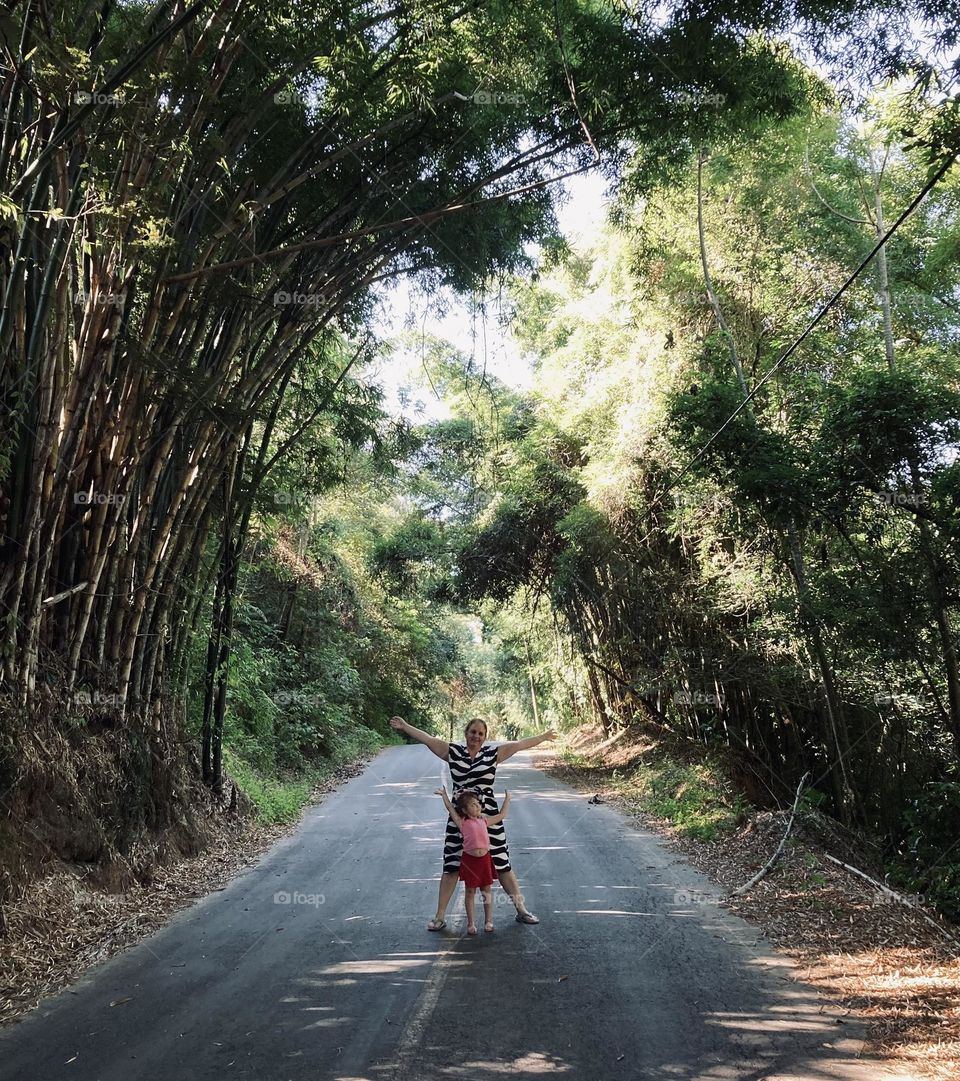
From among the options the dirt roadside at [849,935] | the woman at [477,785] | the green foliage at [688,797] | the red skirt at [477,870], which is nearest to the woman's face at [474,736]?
the woman at [477,785]

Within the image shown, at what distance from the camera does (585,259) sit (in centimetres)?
1329

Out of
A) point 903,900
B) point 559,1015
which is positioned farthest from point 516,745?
point 903,900

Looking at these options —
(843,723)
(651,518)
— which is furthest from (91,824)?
(651,518)

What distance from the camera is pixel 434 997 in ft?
11.2

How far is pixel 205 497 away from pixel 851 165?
289 inches

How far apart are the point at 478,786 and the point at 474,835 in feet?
0.89

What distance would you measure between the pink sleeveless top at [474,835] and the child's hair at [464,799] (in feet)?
0.17

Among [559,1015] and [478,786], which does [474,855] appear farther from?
[559,1015]

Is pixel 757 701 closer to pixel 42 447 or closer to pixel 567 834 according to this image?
pixel 567 834

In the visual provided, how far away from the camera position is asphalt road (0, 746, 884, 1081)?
9.24 feet

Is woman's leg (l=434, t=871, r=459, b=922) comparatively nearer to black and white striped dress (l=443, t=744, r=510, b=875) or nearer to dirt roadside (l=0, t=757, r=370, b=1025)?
black and white striped dress (l=443, t=744, r=510, b=875)

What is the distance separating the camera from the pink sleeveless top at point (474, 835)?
4.34 metres

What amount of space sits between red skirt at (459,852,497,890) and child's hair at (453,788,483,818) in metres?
0.23

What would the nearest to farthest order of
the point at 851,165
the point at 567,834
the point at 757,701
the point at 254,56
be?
the point at 254,56 → the point at 567,834 → the point at 851,165 → the point at 757,701
